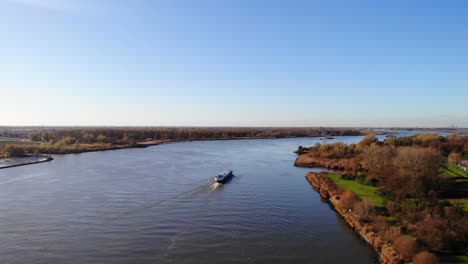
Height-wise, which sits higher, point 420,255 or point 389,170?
point 389,170

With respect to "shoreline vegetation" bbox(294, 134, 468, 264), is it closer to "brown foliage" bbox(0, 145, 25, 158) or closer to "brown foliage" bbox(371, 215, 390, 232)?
"brown foliage" bbox(371, 215, 390, 232)

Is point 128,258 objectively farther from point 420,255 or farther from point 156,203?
point 420,255

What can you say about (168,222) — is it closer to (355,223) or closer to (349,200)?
(355,223)

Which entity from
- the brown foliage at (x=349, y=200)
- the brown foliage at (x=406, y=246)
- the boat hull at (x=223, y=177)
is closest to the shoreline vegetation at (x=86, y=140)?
the boat hull at (x=223, y=177)

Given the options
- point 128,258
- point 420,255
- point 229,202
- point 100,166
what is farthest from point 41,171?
point 420,255

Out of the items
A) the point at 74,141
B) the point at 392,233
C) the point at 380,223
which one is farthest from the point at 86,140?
the point at 392,233

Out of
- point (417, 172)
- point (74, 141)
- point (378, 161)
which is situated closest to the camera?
point (417, 172)

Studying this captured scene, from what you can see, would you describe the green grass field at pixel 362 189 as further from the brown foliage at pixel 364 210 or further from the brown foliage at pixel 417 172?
the brown foliage at pixel 417 172
